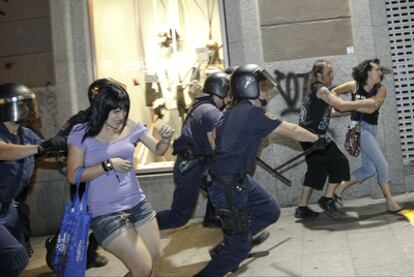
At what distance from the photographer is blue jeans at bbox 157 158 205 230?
18.1 feet

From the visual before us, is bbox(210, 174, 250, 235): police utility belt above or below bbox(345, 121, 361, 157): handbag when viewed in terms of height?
below

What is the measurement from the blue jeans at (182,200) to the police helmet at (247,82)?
142cm

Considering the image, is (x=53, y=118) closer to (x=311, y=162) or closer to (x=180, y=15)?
(x=180, y=15)

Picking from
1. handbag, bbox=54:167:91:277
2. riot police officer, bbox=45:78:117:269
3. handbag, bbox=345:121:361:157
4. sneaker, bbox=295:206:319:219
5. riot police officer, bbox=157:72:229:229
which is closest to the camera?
handbag, bbox=54:167:91:277

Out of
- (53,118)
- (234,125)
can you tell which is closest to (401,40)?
(234,125)

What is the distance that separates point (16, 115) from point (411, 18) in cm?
542

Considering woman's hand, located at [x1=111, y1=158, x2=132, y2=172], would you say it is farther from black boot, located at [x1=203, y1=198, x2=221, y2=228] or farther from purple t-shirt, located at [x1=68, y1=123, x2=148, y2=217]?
black boot, located at [x1=203, y1=198, x2=221, y2=228]

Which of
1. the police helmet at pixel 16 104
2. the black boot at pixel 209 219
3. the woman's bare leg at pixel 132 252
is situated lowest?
the black boot at pixel 209 219

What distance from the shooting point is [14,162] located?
4.35m

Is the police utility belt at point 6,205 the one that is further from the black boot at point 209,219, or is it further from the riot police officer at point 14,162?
the black boot at point 209,219

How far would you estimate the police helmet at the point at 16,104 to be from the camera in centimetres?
439

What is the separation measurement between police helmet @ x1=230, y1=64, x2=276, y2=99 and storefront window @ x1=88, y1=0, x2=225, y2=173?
3388 millimetres

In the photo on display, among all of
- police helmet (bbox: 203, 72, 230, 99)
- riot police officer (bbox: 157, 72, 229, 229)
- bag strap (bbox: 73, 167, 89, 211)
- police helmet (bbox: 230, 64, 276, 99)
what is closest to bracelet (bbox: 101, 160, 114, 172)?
bag strap (bbox: 73, 167, 89, 211)

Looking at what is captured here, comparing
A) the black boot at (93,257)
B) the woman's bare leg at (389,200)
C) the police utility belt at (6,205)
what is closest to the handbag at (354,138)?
the woman's bare leg at (389,200)
